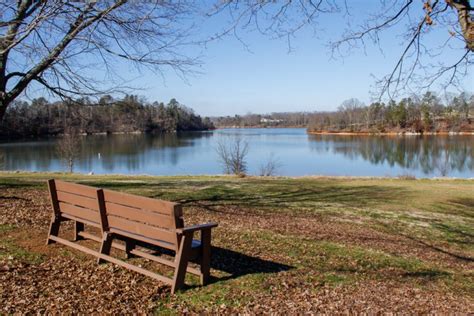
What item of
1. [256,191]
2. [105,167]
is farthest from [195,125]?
[256,191]

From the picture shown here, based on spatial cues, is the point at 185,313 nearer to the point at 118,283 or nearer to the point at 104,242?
the point at 118,283

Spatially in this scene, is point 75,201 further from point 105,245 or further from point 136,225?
point 136,225

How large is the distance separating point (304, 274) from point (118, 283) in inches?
83.2

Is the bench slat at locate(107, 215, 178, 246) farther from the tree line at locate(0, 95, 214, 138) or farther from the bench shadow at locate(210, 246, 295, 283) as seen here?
the tree line at locate(0, 95, 214, 138)

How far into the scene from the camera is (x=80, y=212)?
5.41m

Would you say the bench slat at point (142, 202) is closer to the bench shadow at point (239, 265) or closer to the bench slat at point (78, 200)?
the bench slat at point (78, 200)

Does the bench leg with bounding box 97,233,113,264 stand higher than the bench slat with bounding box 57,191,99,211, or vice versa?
the bench slat with bounding box 57,191,99,211

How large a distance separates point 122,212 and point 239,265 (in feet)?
5.16

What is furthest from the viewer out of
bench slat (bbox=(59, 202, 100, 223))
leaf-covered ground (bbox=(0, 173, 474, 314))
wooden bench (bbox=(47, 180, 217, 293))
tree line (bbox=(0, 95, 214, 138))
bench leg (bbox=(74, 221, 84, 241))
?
tree line (bbox=(0, 95, 214, 138))

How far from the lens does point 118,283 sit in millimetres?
4582

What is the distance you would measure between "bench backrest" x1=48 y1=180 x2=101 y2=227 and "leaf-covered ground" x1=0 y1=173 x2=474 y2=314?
482 mm

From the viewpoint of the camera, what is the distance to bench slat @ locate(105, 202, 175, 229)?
429 cm

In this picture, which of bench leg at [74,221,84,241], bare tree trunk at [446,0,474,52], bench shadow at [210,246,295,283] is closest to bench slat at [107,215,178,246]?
bench shadow at [210,246,295,283]

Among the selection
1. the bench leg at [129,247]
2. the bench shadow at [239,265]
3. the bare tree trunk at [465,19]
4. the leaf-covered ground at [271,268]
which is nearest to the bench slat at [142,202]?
the bench leg at [129,247]
